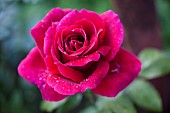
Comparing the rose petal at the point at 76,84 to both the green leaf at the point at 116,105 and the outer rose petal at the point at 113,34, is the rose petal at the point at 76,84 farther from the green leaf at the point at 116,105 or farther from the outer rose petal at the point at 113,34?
the green leaf at the point at 116,105

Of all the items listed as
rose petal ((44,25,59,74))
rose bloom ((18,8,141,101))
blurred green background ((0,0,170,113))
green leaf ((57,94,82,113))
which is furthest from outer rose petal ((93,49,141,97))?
blurred green background ((0,0,170,113))

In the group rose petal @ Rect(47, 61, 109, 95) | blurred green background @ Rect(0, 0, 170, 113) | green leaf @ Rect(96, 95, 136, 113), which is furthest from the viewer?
blurred green background @ Rect(0, 0, 170, 113)

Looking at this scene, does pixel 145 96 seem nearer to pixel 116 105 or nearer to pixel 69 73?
pixel 116 105

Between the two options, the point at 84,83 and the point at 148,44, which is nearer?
the point at 84,83

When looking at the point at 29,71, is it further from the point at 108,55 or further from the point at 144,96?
the point at 144,96

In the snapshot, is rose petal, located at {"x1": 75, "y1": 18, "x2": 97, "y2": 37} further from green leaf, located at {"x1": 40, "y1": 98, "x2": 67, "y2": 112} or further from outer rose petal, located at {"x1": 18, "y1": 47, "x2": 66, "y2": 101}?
green leaf, located at {"x1": 40, "y1": 98, "x2": 67, "y2": 112}

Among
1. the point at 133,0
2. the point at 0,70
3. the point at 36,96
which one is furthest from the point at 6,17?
the point at 133,0

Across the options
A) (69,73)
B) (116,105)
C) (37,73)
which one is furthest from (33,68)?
(116,105)
